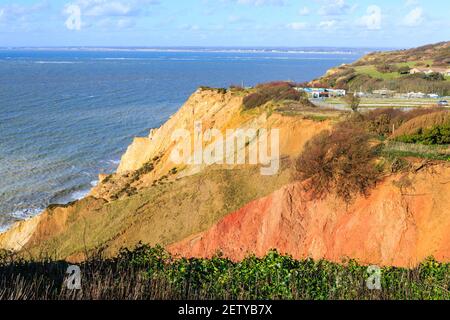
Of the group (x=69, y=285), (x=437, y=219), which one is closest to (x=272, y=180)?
(x=437, y=219)

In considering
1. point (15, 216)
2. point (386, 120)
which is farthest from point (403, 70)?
point (15, 216)

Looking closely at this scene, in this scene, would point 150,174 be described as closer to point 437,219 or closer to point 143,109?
point 437,219

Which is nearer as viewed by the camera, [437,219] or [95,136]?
[437,219]

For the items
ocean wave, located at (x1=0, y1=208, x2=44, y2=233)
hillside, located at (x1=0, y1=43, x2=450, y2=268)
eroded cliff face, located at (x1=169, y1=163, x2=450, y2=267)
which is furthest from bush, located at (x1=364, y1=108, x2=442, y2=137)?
ocean wave, located at (x1=0, y1=208, x2=44, y2=233)

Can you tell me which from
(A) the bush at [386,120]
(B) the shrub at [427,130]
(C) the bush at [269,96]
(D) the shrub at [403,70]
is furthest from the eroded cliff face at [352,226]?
(D) the shrub at [403,70]

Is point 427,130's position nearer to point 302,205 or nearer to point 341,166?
point 341,166

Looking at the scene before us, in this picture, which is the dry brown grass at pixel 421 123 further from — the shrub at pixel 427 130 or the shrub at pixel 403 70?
the shrub at pixel 403 70
